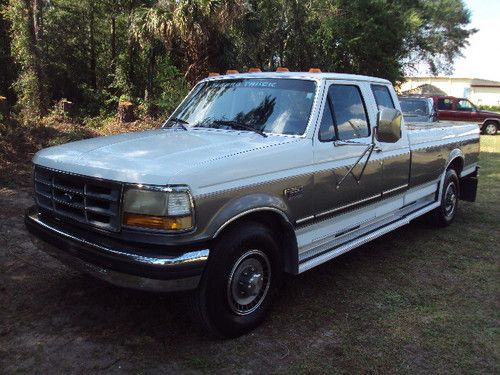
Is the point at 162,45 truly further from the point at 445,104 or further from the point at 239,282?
the point at 239,282

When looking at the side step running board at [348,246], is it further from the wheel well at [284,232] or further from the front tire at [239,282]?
the front tire at [239,282]

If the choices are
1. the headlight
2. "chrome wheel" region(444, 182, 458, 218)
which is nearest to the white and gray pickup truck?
the headlight

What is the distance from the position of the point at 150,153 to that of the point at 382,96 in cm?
294

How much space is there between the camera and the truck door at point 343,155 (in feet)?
13.4

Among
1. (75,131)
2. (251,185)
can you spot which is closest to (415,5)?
(75,131)

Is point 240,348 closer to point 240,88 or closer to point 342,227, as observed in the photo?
point 342,227

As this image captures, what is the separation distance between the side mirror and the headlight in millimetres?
2120

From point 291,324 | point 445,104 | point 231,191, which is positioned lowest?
point 291,324

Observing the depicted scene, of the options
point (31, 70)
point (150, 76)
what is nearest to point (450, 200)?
point (31, 70)

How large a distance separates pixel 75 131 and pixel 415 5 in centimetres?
2402

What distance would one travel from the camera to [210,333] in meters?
3.48

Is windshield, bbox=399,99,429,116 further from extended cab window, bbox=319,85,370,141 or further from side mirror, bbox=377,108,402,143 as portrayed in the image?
side mirror, bbox=377,108,402,143

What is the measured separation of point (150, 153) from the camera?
338 cm

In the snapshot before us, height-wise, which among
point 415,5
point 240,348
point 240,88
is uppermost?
point 415,5
